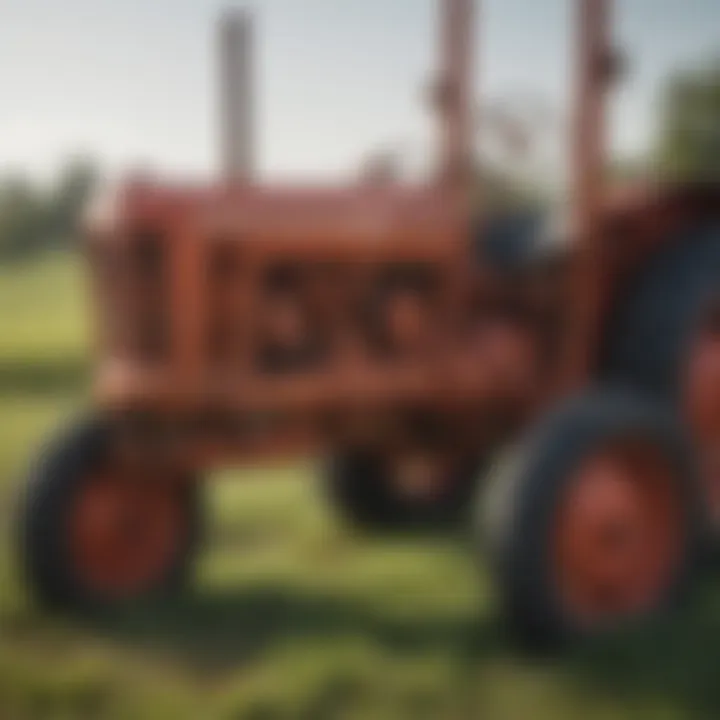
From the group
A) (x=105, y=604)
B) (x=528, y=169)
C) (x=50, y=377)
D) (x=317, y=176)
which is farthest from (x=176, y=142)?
(x=105, y=604)

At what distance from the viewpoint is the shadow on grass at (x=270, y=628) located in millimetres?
1533

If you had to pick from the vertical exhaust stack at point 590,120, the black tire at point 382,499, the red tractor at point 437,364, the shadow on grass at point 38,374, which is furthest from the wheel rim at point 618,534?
the shadow on grass at point 38,374

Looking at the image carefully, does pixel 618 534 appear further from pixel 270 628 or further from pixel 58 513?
pixel 58 513

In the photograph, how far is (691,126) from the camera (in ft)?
5.65

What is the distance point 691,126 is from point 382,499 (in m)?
0.56

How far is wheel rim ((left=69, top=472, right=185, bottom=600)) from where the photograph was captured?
172 cm

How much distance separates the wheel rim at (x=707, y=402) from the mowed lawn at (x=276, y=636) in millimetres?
111

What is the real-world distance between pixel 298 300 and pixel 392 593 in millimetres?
303

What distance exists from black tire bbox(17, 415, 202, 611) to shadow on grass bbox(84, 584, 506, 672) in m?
0.06

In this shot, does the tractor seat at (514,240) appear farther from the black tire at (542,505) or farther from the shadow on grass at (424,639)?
the shadow on grass at (424,639)

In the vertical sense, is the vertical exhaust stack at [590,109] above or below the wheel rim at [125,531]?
above

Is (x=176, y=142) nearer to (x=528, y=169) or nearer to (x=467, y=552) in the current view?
(x=528, y=169)

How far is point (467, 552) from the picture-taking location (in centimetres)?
184

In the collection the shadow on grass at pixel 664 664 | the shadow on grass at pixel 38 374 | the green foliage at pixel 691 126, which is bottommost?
the shadow on grass at pixel 664 664
